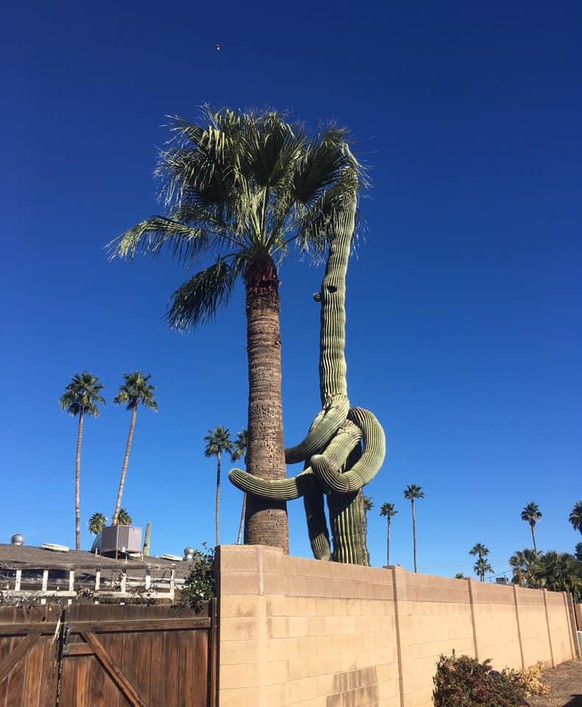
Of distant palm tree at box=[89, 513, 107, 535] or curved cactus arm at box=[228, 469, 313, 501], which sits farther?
distant palm tree at box=[89, 513, 107, 535]

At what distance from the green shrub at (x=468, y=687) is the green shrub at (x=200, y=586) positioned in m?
7.36

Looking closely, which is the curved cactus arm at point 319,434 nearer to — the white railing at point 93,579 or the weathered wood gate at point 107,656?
the weathered wood gate at point 107,656

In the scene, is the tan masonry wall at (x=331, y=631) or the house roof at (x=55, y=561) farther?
the house roof at (x=55, y=561)

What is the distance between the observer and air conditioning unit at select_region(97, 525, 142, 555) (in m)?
34.6

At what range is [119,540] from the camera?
34.7 m

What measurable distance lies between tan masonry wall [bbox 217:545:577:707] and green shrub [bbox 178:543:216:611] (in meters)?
0.23

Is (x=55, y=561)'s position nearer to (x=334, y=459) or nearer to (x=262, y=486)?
(x=334, y=459)

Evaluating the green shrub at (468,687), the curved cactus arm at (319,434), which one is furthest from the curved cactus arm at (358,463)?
the green shrub at (468,687)

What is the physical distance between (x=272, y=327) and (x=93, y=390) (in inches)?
1756

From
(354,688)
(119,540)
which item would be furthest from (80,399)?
(354,688)

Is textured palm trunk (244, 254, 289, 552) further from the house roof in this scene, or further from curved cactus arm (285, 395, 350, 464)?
the house roof

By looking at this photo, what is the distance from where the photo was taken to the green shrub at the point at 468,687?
13.5 m

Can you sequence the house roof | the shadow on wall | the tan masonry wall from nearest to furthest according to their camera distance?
the tan masonry wall < the shadow on wall < the house roof

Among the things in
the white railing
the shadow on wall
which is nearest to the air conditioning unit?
the white railing
